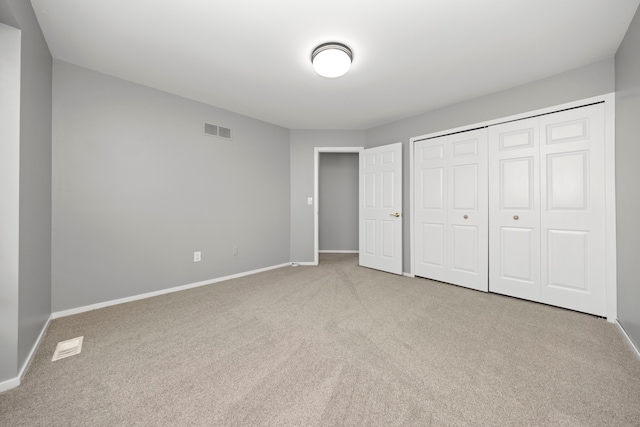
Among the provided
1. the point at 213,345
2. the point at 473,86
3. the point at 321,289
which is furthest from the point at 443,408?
the point at 473,86

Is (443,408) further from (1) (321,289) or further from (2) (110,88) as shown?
(2) (110,88)

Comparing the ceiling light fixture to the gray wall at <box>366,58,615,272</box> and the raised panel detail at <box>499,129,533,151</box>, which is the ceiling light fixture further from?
the raised panel detail at <box>499,129,533,151</box>

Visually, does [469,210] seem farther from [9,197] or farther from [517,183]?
[9,197]

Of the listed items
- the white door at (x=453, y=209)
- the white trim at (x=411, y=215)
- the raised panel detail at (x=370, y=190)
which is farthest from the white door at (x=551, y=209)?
the raised panel detail at (x=370, y=190)

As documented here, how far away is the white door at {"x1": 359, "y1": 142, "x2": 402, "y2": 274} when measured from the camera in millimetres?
4121

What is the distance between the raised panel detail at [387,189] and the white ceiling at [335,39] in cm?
133

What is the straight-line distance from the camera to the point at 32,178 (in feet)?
6.19

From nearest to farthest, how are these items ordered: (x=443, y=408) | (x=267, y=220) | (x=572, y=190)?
(x=443, y=408), (x=572, y=190), (x=267, y=220)

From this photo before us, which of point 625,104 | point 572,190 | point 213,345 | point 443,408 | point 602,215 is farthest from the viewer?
point 572,190

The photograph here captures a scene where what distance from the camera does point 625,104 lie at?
7.08 feet

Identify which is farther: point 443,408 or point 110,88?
point 110,88

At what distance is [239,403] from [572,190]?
3557 mm

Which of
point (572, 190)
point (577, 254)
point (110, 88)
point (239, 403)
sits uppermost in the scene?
point (110, 88)

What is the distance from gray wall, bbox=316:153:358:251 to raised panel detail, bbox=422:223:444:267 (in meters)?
2.47
